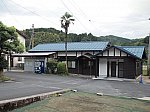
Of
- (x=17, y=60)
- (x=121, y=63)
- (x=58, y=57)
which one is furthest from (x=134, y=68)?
(x=17, y=60)

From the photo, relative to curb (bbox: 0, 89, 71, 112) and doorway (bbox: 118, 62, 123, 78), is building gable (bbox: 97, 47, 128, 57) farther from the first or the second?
curb (bbox: 0, 89, 71, 112)

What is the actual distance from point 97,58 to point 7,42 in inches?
529

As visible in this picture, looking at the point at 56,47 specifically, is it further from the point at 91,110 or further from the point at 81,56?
the point at 91,110

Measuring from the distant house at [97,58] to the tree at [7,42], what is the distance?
34.6 ft

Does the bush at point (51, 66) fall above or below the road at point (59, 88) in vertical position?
above

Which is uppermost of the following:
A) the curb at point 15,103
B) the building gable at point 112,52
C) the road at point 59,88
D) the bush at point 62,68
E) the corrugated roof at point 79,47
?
the corrugated roof at point 79,47

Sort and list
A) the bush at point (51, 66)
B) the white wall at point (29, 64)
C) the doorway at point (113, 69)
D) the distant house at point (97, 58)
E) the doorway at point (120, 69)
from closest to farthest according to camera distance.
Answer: the distant house at point (97, 58) < the doorway at point (120, 69) < the doorway at point (113, 69) < the bush at point (51, 66) < the white wall at point (29, 64)

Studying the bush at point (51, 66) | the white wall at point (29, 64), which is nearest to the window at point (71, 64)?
the bush at point (51, 66)

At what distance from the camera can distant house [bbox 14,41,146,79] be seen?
2997 centimetres

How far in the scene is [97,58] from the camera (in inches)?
1271

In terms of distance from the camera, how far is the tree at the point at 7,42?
74.0ft

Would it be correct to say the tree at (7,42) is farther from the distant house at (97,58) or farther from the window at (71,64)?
the window at (71,64)

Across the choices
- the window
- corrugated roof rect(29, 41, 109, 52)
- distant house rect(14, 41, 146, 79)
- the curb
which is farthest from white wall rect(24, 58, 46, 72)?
the curb

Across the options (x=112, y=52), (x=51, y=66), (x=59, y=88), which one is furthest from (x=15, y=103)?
(x=51, y=66)
